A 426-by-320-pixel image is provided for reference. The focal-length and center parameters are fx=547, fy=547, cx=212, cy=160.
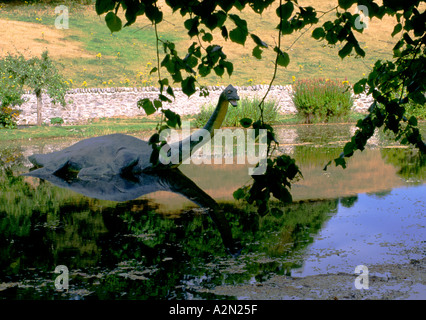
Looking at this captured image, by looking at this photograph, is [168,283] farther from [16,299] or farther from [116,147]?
[116,147]

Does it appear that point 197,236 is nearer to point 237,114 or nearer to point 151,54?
point 237,114

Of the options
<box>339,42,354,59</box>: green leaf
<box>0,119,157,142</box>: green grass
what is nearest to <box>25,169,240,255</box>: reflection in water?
<box>339,42,354,59</box>: green leaf

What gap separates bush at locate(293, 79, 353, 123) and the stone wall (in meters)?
1.52

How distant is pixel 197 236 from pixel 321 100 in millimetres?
13414

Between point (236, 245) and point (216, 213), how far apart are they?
3.91 ft

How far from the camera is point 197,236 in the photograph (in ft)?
15.8

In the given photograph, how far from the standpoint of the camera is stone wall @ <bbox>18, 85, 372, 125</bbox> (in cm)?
1902

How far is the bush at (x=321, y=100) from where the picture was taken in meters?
17.5

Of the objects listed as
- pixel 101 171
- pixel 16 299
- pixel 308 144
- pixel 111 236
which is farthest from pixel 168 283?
pixel 308 144

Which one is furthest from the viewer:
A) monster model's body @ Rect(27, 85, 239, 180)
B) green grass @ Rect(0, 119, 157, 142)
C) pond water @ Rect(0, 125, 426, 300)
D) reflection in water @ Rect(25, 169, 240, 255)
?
green grass @ Rect(0, 119, 157, 142)

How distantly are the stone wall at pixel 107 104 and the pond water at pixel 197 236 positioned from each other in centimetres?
1158

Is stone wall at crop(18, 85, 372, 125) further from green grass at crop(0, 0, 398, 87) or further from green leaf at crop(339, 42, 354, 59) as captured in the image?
A: green leaf at crop(339, 42, 354, 59)

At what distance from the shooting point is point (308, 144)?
464 inches

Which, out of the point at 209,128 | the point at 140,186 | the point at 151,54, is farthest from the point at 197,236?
the point at 151,54
